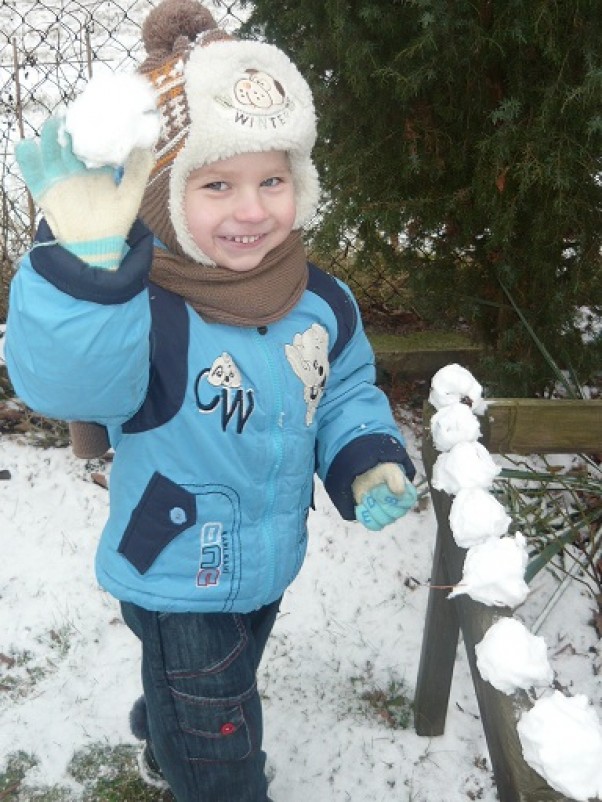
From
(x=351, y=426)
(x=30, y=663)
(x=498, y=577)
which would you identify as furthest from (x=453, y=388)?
(x=30, y=663)

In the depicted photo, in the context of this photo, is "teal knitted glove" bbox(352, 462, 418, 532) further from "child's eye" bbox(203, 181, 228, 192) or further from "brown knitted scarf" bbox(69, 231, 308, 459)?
"child's eye" bbox(203, 181, 228, 192)

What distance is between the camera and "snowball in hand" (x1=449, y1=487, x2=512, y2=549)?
60.7 inches

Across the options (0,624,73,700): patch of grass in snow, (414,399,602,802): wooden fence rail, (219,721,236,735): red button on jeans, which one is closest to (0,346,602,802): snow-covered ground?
(0,624,73,700): patch of grass in snow

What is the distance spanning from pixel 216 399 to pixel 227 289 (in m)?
0.21

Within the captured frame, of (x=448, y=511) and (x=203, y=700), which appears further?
(x=448, y=511)

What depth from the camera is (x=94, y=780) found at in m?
2.28

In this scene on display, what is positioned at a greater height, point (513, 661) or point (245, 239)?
point (245, 239)

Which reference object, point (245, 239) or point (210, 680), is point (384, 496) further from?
point (245, 239)

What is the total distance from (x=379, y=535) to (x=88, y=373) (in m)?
2.04

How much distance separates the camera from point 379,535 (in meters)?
3.14

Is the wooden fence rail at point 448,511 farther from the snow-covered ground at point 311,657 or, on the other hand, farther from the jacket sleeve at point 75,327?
the jacket sleeve at point 75,327

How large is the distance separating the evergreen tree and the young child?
118cm

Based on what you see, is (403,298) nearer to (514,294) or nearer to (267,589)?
(514,294)

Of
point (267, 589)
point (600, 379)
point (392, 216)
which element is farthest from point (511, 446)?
point (600, 379)
